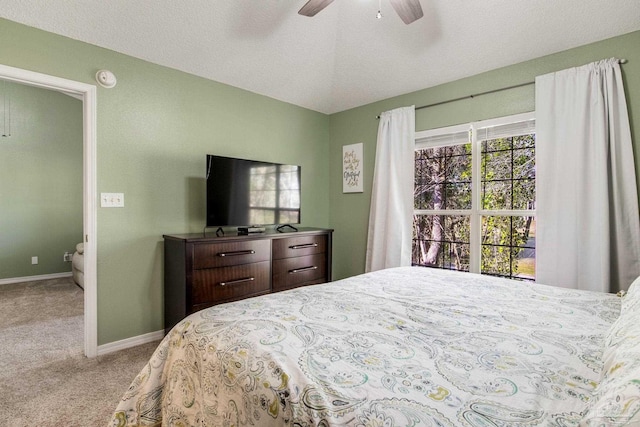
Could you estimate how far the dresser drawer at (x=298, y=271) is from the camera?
309cm

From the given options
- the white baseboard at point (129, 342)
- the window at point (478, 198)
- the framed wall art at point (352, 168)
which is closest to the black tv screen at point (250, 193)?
the framed wall art at point (352, 168)

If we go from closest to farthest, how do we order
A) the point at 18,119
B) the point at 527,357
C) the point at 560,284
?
the point at 527,357 < the point at 560,284 < the point at 18,119

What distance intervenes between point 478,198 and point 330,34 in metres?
2.14

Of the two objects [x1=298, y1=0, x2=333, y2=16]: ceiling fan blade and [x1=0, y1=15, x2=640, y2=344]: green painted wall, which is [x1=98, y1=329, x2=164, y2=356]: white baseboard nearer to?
[x1=0, y1=15, x2=640, y2=344]: green painted wall

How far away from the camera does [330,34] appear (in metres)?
3.14

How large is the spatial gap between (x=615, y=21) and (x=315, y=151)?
2916mm

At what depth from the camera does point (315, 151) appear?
13.7ft

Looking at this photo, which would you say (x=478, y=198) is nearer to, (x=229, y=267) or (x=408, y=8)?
(x=408, y=8)

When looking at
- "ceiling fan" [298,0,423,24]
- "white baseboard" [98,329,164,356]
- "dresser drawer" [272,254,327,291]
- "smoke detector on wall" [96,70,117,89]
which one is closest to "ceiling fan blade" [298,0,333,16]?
"ceiling fan" [298,0,423,24]

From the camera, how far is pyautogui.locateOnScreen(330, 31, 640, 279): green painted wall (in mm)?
2344

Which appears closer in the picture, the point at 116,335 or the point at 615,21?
the point at 615,21

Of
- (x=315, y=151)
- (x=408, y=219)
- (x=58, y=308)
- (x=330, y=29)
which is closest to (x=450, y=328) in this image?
(x=408, y=219)

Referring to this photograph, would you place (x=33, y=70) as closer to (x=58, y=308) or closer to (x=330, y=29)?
(x=330, y=29)

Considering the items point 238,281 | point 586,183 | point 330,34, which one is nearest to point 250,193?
point 238,281
